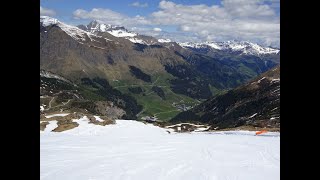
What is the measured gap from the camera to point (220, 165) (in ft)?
62.7
